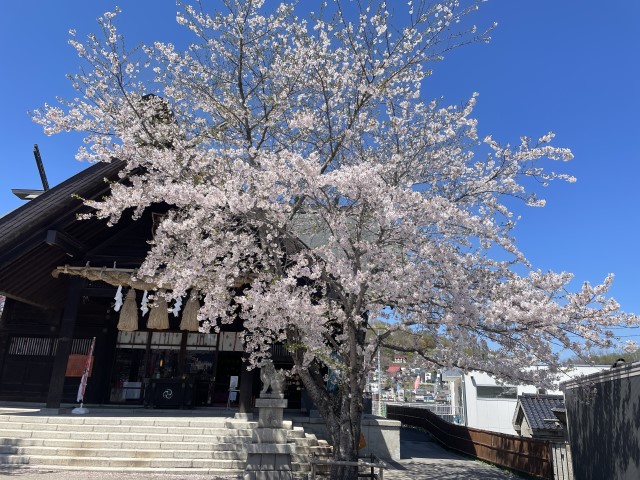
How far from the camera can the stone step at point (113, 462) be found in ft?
30.3

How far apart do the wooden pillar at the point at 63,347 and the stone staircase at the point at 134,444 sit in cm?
78

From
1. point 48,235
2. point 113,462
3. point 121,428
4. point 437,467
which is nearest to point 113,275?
point 48,235

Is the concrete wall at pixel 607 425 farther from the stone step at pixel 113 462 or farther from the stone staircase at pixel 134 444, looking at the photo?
the stone step at pixel 113 462

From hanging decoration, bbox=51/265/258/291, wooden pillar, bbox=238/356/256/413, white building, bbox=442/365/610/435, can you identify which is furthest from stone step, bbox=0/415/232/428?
white building, bbox=442/365/610/435

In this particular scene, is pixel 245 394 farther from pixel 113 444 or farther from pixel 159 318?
pixel 159 318

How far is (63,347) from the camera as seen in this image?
39.3 feet

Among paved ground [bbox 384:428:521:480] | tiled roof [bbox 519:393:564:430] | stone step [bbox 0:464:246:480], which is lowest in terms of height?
paved ground [bbox 384:428:521:480]

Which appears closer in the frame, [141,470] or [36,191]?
[141,470]

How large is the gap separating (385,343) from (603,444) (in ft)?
13.6

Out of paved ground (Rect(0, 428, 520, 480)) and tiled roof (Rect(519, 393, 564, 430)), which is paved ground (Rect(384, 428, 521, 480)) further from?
tiled roof (Rect(519, 393, 564, 430))

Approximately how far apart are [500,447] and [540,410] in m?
2.97

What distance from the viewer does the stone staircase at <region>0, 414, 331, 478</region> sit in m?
9.38

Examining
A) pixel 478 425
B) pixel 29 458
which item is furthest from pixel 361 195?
pixel 478 425

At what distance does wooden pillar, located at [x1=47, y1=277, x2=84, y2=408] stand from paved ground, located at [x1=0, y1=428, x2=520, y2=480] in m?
3.07
